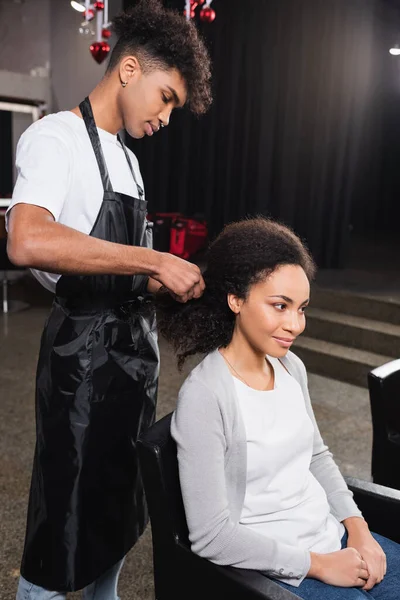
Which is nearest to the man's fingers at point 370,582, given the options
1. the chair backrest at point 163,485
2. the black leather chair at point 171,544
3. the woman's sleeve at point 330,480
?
the woman's sleeve at point 330,480

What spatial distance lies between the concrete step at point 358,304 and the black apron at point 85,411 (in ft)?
11.1

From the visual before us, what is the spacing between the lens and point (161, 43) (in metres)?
1.25

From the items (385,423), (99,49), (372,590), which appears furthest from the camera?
(99,49)

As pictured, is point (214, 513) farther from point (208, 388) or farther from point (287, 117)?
point (287, 117)

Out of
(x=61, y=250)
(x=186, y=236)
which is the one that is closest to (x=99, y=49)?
(x=186, y=236)

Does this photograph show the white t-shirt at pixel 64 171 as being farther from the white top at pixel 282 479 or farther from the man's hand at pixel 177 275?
the white top at pixel 282 479

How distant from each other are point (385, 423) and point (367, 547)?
0.57m

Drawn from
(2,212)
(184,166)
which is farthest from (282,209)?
(2,212)

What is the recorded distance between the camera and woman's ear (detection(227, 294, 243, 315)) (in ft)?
3.99

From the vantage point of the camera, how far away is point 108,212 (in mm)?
1278

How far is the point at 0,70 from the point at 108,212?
233 inches

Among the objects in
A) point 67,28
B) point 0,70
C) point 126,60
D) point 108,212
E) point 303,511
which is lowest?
point 303,511

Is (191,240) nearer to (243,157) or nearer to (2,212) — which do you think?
(243,157)

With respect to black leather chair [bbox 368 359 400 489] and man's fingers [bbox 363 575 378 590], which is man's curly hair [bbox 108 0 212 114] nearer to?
black leather chair [bbox 368 359 400 489]
